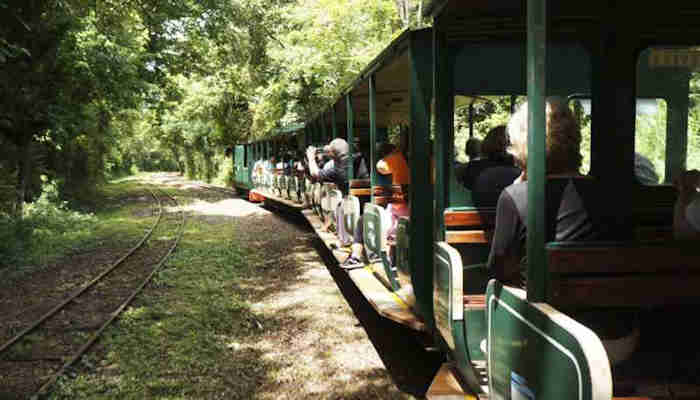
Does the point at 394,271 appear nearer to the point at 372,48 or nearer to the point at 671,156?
the point at 671,156

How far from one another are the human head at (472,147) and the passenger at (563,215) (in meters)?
2.08

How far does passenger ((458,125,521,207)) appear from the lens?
3714mm

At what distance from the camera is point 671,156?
3680mm

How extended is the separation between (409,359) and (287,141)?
455 inches

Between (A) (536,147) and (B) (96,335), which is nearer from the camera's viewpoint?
(A) (536,147)

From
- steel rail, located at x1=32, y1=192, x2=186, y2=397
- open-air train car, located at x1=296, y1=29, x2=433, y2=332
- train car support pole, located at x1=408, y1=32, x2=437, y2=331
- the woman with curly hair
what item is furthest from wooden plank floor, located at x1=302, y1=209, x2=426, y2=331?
steel rail, located at x1=32, y1=192, x2=186, y2=397

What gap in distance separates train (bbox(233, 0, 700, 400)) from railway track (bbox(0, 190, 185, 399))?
270 centimetres

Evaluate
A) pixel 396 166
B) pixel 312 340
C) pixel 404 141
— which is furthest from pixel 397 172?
pixel 312 340

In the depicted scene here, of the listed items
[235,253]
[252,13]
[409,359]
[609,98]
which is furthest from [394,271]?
[252,13]

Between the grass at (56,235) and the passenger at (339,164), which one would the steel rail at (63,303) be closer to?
the grass at (56,235)

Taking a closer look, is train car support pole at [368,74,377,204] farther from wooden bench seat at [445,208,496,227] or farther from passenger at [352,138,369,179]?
wooden bench seat at [445,208,496,227]

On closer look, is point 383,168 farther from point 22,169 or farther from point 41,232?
point 22,169

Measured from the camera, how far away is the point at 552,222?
2.43 meters

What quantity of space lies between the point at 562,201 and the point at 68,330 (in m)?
5.28
